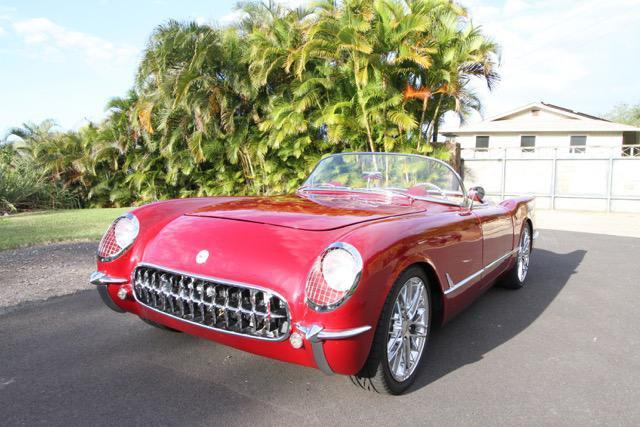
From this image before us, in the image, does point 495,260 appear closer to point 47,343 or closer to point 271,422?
point 271,422

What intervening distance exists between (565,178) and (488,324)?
14493mm

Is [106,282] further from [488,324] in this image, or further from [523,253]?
[523,253]

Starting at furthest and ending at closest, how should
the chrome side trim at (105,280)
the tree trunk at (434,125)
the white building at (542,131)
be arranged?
the white building at (542,131) → the tree trunk at (434,125) → the chrome side trim at (105,280)

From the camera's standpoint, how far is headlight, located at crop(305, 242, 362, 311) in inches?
81.5

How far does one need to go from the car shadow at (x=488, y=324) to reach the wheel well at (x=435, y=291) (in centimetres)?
12

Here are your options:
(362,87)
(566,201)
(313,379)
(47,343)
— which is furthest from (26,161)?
(566,201)

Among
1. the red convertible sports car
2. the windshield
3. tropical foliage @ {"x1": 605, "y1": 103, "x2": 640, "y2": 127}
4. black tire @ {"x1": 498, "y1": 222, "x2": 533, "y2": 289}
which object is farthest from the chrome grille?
tropical foliage @ {"x1": 605, "y1": 103, "x2": 640, "y2": 127}

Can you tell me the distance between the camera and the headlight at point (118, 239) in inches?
112

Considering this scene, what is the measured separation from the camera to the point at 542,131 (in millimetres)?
22875

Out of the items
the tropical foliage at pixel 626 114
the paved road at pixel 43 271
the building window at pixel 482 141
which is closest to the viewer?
the paved road at pixel 43 271

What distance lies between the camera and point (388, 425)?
2.19 meters

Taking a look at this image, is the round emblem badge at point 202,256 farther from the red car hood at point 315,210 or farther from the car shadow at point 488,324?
the car shadow at point 488,324

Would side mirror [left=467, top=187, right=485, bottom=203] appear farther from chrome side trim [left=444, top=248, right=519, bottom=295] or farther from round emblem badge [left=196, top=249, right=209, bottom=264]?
round emblem badge [left=196, top=249, right=209, bottom=264]

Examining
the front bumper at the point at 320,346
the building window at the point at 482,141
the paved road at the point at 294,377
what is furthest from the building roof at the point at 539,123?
the front bumper at the point at 320,346
